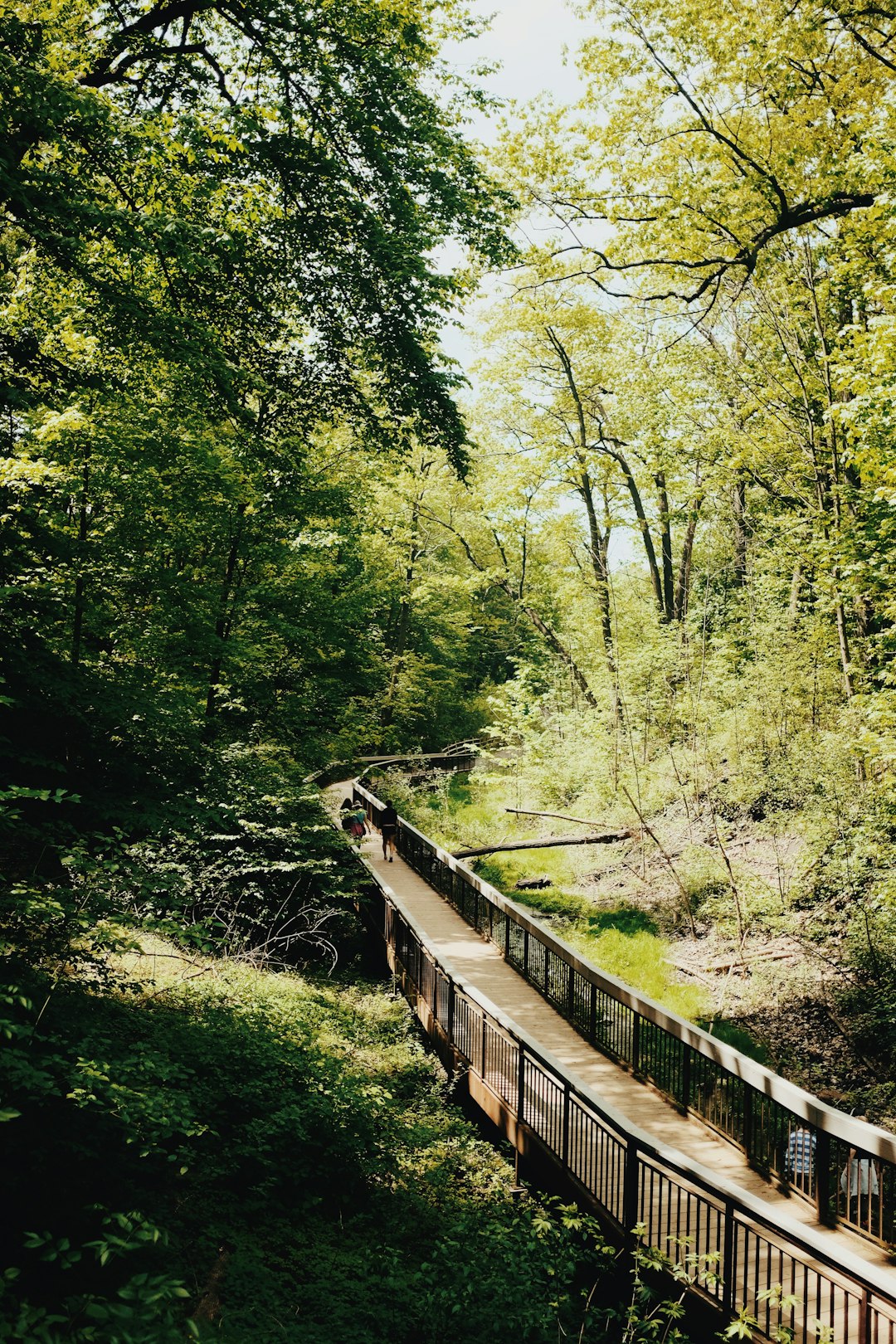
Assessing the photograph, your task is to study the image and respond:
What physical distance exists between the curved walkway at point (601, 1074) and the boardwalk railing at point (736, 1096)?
10 centimetres

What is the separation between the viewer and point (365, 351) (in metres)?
10.4

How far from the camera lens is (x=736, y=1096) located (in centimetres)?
743

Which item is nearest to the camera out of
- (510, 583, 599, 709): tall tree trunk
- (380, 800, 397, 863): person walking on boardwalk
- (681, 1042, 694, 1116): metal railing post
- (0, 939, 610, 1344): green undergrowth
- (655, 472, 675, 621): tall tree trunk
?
(0, 939, 610, 1344): green undergrowth

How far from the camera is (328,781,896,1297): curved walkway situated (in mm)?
6301

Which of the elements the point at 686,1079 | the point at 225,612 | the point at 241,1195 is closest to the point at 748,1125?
the point at 686,1079

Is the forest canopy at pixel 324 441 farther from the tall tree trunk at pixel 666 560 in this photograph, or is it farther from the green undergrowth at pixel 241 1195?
the tall tree trunk at pixel 666 560

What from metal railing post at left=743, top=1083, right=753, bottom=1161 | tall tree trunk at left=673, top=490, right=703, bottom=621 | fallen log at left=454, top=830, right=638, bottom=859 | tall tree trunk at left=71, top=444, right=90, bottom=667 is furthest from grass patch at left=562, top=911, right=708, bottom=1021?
tall tree trunk at left=673, top=490, right=703, bottom=621

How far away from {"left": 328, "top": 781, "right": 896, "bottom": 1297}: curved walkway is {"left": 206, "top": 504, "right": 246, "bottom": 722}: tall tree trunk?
17.5 feet

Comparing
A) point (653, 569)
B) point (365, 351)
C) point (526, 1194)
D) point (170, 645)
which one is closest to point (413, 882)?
point (170, 645)

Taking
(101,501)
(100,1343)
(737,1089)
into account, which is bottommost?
(737,1089)

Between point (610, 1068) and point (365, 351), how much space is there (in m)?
9.48

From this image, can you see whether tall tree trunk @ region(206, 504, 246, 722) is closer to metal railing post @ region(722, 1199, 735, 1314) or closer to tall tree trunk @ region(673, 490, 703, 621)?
metal railing post @ region(722, 1199, 735, 1314)

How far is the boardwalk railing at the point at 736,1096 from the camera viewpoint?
6.11m

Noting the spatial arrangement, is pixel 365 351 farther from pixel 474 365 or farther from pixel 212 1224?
pixel 474 365
